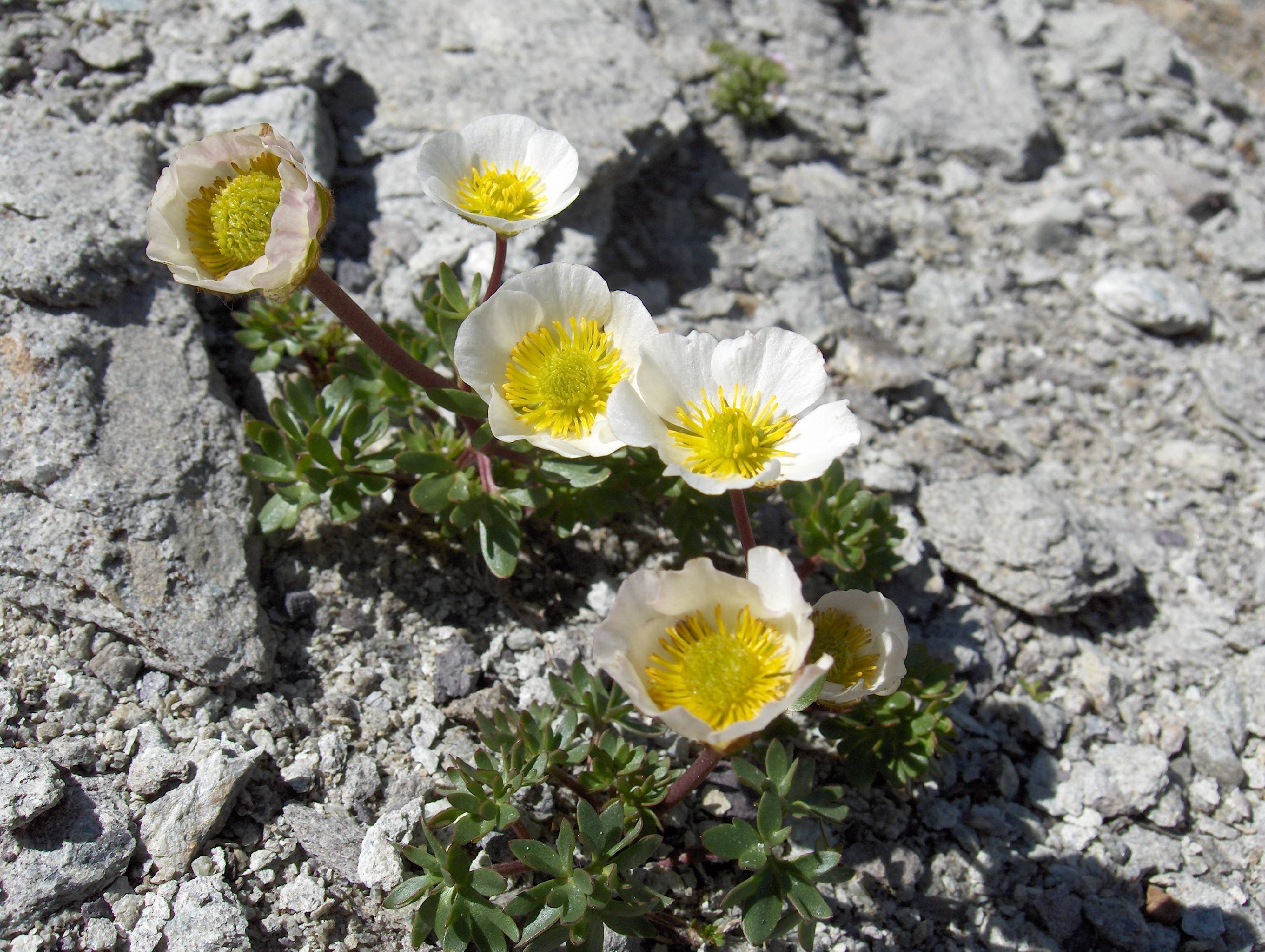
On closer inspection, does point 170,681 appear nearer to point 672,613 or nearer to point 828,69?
point 672,613

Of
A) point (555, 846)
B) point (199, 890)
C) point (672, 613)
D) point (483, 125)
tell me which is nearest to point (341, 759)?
point (199, 890)

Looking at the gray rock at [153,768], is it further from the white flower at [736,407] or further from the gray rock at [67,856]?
the white flower at [736,407]

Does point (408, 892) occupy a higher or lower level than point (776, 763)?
lower

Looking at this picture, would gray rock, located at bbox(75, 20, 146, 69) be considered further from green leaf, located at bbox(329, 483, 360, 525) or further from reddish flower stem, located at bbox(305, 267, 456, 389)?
green leaf, located at bbox(329, 483, 360, 525)

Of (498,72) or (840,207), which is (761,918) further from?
(498,72)

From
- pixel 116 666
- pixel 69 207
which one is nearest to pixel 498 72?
pixel 69 207
